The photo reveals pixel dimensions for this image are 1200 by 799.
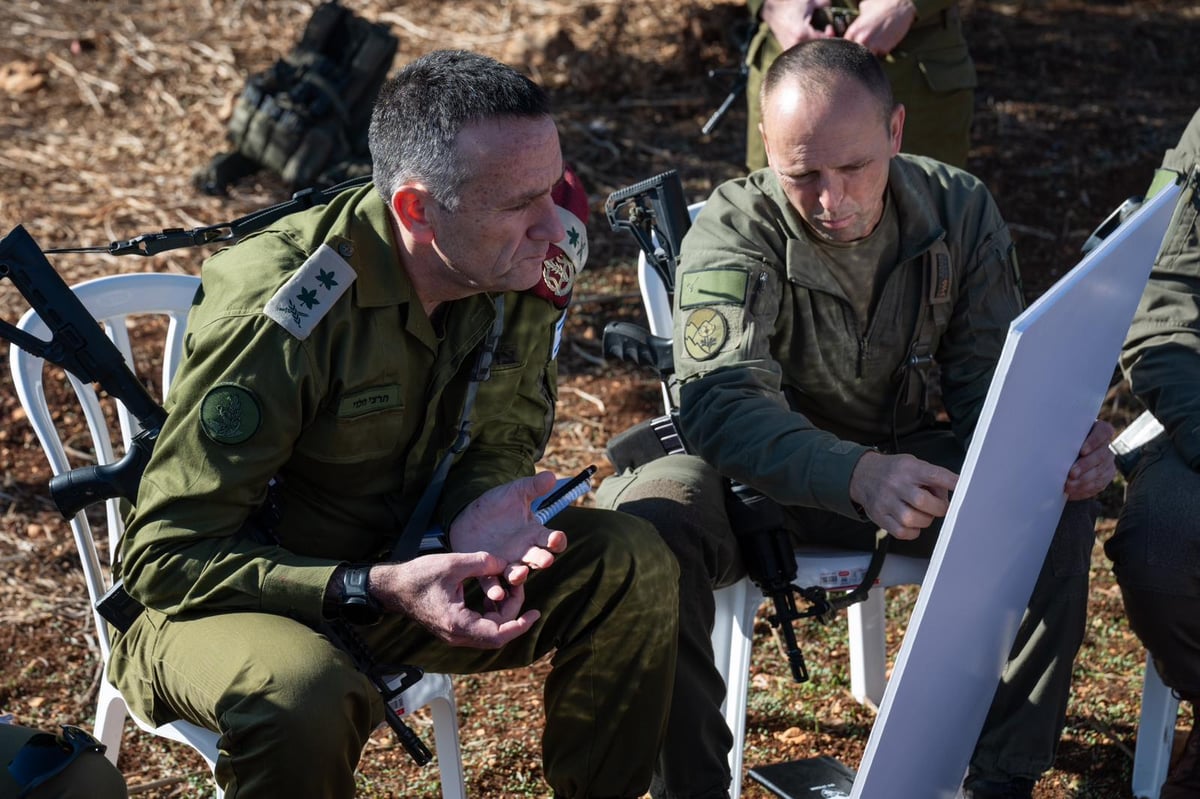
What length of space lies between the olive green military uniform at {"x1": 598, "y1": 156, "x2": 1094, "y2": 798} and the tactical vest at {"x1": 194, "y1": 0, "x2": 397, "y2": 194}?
399cm

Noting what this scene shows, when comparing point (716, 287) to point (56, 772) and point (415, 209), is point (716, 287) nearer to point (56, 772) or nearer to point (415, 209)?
point (415, 209)

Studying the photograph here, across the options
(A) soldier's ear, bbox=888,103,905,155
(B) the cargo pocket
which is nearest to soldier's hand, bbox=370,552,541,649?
(A) soldier's ear, bbox=888,103,905,155

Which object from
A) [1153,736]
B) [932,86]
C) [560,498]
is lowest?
[1153,736]

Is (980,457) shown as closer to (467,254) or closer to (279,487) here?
(467,254)

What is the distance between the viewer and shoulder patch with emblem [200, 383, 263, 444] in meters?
2.43

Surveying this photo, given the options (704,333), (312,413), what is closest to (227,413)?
(312,413)

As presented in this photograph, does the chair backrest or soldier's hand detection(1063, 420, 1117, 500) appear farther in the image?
the chair backrest

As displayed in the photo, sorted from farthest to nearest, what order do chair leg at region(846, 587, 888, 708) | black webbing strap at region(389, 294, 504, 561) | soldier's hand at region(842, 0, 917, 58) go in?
1. soldier's hand at region(842, 0, 917, 58)
2. chair leg at region(846, 587, 888, 708)
3. black webbing strap at region(389, 294, 504, 561)

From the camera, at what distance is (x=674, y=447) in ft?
10.9

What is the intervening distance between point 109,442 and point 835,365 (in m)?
1.63

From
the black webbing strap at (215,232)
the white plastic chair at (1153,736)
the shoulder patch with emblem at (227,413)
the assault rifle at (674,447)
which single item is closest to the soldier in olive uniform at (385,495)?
the shoulder patch with emblem at (227,413)

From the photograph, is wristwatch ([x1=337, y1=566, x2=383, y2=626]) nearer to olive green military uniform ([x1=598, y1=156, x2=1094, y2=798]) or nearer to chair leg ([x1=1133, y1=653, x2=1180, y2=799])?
olive green military uniform ([x1=598, y1=156, x2=1094, y2=798])

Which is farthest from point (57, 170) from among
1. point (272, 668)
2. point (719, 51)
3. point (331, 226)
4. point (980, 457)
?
point (980, 457)

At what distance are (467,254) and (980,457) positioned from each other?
1.04m
